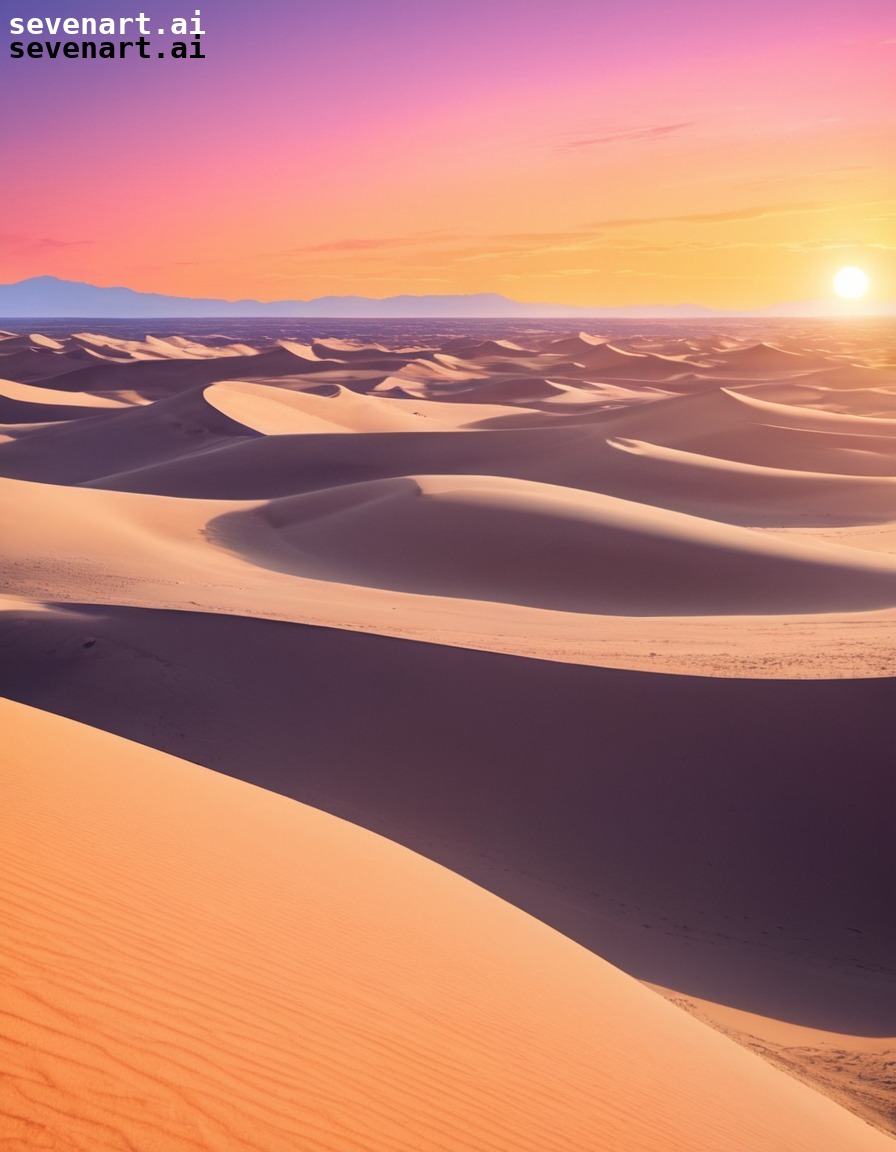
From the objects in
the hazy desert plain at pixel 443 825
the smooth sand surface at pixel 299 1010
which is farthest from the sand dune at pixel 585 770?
the smooth sand surface at pixel 299 1010

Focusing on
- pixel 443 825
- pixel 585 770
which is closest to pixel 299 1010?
pixel 443 825

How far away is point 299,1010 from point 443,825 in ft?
16.7

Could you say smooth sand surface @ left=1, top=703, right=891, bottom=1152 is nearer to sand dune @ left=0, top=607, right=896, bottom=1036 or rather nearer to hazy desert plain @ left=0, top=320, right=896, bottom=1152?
hazy desert plain @ left=0, top=320, right=896, bottom=1152

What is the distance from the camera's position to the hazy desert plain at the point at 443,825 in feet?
9.64

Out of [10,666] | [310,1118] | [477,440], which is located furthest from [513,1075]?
[477,440]

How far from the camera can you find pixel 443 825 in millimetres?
8266

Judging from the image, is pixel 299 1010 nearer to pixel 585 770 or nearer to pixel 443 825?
pixel 443 825

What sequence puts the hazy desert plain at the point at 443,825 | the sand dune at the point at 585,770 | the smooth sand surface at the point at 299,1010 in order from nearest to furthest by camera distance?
the smooth sand surface at the point at 299,1010, the hazy desert plain at the point at 443,825, the sand dune at the point at 585,770

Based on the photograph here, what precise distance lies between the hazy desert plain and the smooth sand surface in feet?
0.05

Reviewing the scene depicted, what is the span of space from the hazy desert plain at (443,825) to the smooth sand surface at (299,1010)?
0.02 metres

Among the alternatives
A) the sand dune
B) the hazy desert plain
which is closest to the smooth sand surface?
the hazy desert plain

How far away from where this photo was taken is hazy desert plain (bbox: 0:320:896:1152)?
2.94m

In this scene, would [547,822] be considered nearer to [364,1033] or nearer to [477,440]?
[364,1033]

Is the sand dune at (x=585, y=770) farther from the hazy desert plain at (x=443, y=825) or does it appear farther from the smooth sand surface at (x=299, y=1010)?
the smooth sand surface at (x=299, y=1010)
